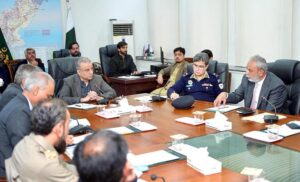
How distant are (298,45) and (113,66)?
3.23m

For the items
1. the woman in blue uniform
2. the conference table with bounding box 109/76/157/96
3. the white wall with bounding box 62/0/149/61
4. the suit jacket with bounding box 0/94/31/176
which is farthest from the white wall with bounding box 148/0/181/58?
the suit jacket with bounding box 0/94/31/176

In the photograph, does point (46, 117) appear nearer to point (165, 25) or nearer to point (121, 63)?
point (121, 63)

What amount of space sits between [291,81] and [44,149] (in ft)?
8.77

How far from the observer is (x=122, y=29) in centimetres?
791

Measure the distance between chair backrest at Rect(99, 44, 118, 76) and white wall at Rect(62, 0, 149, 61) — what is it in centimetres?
106

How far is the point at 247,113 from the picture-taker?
3.03 m

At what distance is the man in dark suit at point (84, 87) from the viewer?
397cm

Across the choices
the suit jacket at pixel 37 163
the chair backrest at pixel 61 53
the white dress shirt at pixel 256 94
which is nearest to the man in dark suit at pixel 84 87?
the white dress shirt at pixel 256 94

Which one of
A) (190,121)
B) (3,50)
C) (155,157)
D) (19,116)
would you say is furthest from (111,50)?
(155,157)

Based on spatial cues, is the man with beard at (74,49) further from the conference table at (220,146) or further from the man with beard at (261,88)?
the man with beard at (261,88)

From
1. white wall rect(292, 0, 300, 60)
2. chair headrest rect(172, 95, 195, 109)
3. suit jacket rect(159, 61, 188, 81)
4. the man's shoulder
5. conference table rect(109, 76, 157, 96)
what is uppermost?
white wall rect(292, 0, 300, 60)

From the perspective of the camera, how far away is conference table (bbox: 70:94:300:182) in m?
1.84

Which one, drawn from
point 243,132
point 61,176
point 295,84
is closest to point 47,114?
point 61,176

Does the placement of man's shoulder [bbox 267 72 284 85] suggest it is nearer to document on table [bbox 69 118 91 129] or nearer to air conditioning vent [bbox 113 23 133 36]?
document on table [bbox 69 118 91 129]
